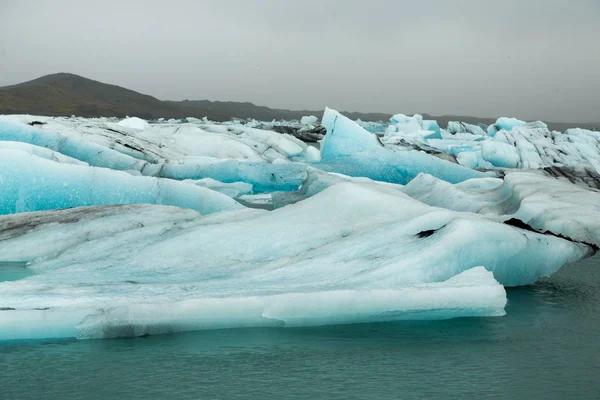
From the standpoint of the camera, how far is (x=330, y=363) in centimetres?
402

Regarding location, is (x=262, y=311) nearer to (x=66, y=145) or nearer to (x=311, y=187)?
(x=311, y=187)

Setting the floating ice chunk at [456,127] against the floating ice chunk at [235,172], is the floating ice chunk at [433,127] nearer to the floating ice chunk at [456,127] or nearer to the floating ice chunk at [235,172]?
the floating ice chunk at [456,127]

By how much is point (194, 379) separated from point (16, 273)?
326 centimetres

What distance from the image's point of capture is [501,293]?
4.79 m

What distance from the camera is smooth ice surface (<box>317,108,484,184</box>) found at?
1477 centimetres

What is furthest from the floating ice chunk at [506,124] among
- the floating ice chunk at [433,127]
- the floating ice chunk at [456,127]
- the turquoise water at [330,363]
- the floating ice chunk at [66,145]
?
the turquoise water at [330,363]

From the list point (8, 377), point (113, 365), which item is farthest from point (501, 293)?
point (8, 377)

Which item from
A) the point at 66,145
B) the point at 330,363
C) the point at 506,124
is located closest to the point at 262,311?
the point at 330,363

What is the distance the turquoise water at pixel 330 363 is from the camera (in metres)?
3.58

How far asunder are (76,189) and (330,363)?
616 cm

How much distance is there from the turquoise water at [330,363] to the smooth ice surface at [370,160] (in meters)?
9.88

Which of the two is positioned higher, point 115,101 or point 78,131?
point 115,101

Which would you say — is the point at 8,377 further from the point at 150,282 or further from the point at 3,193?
the point at 3,193

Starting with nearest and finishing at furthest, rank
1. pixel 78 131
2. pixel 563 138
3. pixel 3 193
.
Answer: pixel 3 193
pixel 78 131
pixel 563 138
